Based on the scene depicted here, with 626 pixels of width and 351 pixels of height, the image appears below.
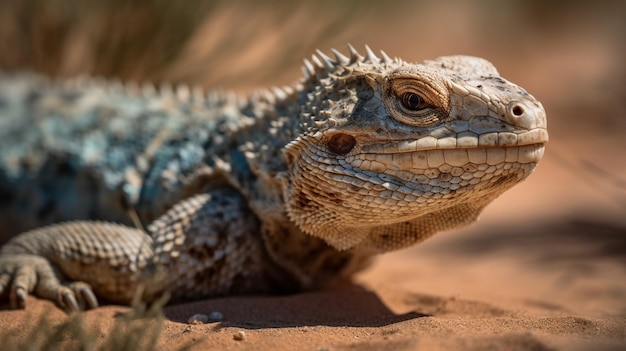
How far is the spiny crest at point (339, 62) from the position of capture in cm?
466

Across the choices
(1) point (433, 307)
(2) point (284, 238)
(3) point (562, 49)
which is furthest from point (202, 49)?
(3) point (562, 49)

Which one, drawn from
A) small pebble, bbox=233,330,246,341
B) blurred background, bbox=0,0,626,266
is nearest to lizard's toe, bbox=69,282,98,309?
small pebble, bbox=233,330,246,341

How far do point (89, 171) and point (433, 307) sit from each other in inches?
120

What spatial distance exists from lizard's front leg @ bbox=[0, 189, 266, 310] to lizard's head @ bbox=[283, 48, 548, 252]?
24.1 inches

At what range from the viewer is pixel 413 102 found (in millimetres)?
4137

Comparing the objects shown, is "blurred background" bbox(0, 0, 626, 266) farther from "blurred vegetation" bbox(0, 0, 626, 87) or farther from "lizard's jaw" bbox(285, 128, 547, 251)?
"lizard's jaw" bbox(285, 128, 547, 251)

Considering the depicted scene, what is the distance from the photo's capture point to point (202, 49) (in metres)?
9.73

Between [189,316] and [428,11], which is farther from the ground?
[428,11]

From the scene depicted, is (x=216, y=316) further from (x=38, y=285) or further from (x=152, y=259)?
(x=38, y=285)

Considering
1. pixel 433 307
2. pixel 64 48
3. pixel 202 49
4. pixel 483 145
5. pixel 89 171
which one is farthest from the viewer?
pixel 202 49

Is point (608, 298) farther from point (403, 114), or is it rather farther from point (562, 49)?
point (562, 49)

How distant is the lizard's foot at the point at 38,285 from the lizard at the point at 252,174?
0.01m

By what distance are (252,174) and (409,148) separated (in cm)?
141

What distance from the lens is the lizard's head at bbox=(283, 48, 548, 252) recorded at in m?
3.94
